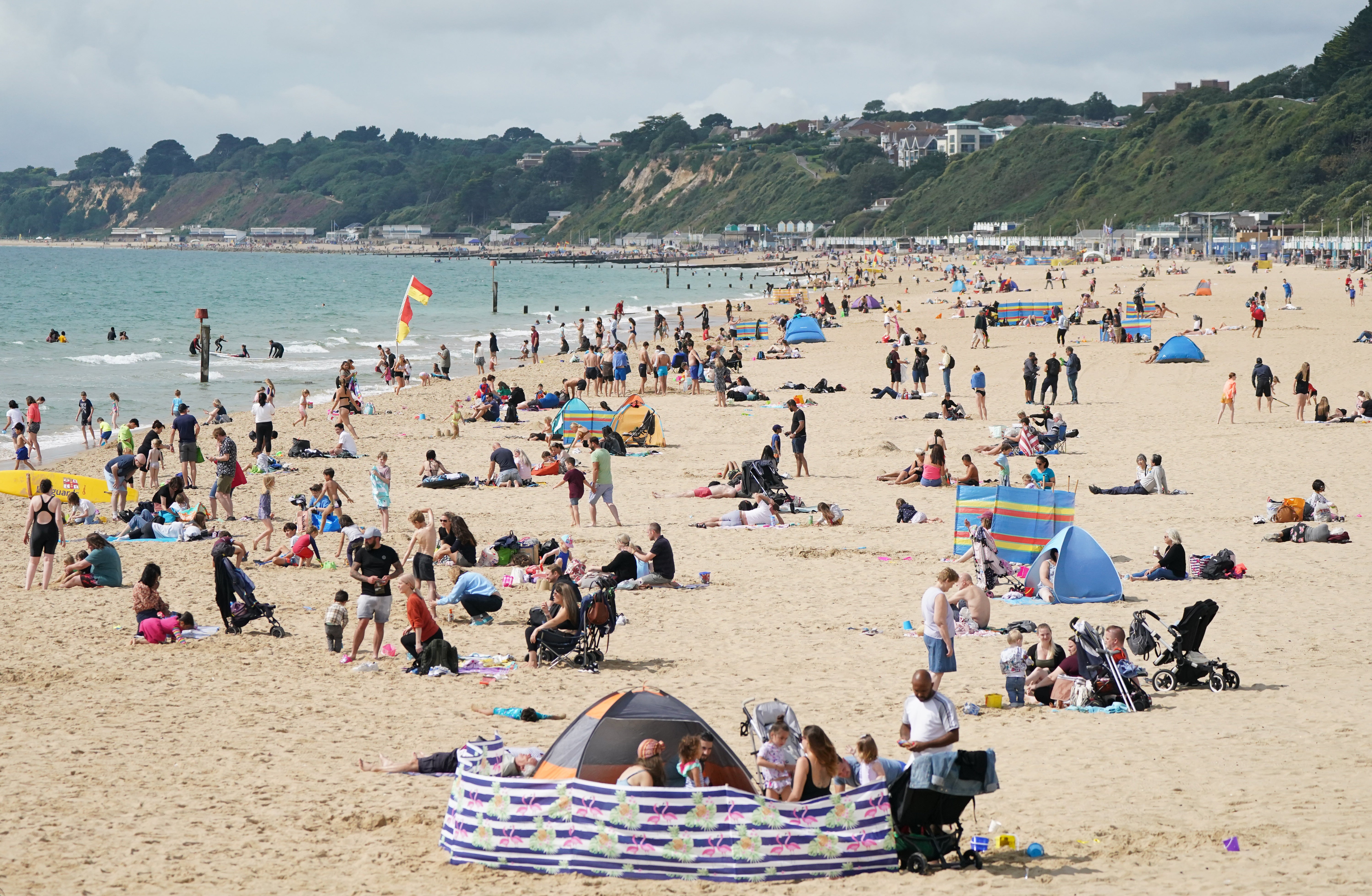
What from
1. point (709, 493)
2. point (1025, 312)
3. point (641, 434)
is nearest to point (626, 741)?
point (709, 493)

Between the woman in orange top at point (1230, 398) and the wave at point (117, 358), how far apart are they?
109ft

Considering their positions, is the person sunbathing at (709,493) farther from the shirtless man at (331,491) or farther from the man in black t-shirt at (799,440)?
the shirtless man at (331,491)

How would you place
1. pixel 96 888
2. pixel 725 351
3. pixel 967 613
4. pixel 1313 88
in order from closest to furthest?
pixel 96 888
pixel 967 613
pixel 725 351
pixel 1313 88

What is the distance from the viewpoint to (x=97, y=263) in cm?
16412

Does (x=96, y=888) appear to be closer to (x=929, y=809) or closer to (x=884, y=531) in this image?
(x=929, y=809)

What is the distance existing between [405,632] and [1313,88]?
434 feet

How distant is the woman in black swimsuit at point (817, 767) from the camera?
23.3 ft

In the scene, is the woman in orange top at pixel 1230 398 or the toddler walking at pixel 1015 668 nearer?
the toddler walking at pixel 1015 668

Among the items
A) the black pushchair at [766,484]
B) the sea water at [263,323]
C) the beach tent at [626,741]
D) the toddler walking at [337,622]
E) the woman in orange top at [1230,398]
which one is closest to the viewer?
the beach tent at [626,741]

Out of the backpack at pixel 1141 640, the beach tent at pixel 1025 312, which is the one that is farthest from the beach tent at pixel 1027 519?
the beach tent at pixel 1025 312

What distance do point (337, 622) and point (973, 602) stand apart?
18.3 feet

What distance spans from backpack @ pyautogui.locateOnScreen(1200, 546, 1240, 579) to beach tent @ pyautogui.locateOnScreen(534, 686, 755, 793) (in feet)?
24.3

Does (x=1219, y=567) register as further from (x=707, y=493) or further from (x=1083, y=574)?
(x=707, y=493)

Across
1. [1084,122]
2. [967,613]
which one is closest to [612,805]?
[967,613]
